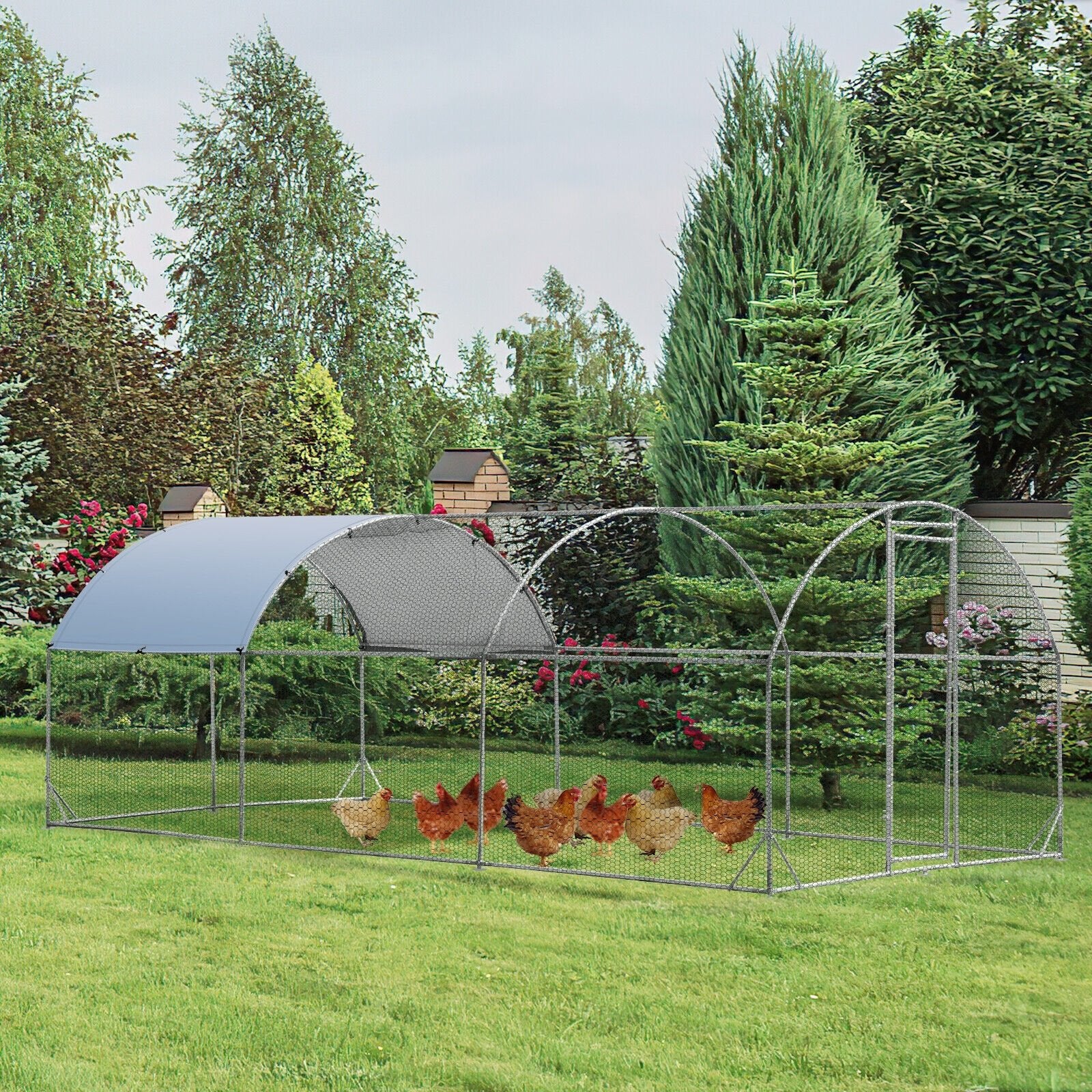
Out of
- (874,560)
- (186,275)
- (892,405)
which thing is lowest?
(874,560)

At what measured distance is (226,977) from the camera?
686cm

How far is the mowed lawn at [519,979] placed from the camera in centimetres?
556

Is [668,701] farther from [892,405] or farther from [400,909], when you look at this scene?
[400,909]

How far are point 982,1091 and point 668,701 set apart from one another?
991 centimetres

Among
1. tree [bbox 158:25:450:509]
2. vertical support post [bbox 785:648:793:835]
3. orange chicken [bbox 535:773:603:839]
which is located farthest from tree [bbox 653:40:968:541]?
tree [bbox 158:25:450:509]

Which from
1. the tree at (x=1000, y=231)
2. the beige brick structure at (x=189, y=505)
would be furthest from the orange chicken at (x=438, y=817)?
the beige brick structure at (x=189, y=505)

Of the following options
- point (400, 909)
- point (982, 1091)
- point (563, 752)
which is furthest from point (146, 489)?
point (982, 1091)

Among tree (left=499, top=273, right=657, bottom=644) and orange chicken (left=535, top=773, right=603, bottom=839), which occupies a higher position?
tree (left=499, top=273, right=657, bottom=644)

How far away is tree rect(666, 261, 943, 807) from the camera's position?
463 inches

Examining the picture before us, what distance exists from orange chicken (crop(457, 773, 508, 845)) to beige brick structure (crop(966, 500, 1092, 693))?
6.38 m

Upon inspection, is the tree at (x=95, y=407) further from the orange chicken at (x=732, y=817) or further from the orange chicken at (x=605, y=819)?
the orange chicken at (x=732, y=817)

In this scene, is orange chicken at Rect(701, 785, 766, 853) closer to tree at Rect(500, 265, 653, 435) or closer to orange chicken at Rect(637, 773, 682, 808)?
orange chicken at Rect(637, 773, 682, 808)

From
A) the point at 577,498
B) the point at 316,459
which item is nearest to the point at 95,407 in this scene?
the point at 316,459

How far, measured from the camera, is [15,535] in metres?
17.2
